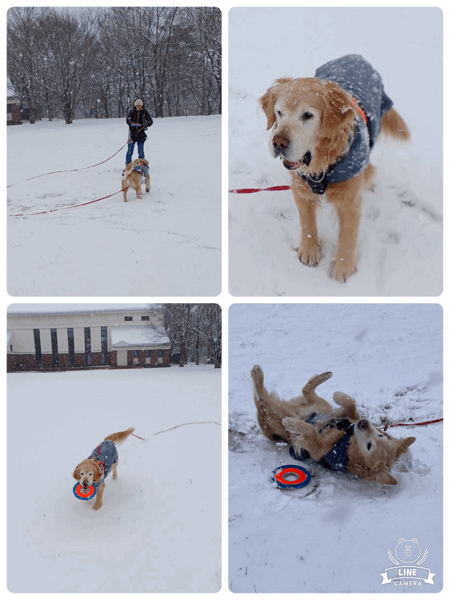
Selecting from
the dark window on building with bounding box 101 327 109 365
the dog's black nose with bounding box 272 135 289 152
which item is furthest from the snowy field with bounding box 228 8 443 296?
the dark window on building with bounding box 101 327 109 365

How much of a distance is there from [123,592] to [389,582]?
3.61ft

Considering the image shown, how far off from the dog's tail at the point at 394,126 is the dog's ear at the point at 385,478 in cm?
182

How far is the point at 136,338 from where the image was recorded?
8.46ft

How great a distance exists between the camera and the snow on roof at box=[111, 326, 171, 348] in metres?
2.45

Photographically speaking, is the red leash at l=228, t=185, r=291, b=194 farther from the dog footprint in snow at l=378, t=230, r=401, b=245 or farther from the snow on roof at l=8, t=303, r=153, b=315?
the snow on roof at l=8, t=303, r=153, b=315

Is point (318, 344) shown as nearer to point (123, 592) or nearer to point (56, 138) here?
point (123, 592)

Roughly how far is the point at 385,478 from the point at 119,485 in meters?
1.35

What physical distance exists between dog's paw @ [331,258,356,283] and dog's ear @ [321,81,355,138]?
2.00 ft

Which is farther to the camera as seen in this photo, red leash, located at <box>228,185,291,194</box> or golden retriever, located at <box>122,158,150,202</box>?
golden retriever, located at <box>122,158,150,202</box>

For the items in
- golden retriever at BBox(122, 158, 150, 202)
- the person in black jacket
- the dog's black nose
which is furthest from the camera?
the person in black jacket

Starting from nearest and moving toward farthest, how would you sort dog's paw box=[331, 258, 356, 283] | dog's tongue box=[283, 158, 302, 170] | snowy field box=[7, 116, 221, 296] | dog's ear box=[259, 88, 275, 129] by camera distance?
dog's tongue box=[283, 158, 302, 170]
dog's ear box=[259, 88, 275, 129]
dog's paw box=[331, 258, 356, 283]
snowy field box=[7, 116, 221, 296]

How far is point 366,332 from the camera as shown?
264 cm

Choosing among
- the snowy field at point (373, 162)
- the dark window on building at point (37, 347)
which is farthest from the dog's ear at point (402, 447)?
the dark window on building at point (37, 347)

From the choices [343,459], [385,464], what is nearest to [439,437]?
[385,464]
